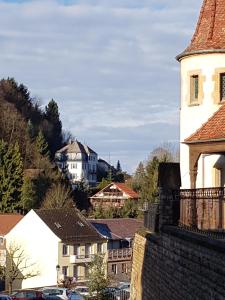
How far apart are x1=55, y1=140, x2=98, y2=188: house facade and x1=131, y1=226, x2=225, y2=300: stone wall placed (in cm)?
12042

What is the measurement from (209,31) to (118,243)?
159 ft

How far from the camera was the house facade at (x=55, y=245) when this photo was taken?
66.6 m

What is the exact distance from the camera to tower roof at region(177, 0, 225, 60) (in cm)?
2686

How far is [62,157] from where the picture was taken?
146 meters

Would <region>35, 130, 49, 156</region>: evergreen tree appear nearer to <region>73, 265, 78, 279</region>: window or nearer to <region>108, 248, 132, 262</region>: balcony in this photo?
<region>108, 248, 132, 262</region>: balcony

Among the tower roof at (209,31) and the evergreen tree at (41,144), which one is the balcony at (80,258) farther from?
the evergreen tree at (41,144)

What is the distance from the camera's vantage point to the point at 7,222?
245ft

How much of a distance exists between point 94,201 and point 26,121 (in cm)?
2514

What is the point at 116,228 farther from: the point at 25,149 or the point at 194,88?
the point at 194,88

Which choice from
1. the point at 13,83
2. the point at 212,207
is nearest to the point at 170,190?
the point at 212,207

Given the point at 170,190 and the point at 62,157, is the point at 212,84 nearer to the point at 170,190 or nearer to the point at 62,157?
the point at 170,190

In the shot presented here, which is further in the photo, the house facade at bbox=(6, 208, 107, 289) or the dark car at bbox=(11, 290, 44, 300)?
the house facade at bbox=(6, 208, 107, 289)

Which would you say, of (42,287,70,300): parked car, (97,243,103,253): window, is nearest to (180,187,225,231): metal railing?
(42,287,70,300): parked car

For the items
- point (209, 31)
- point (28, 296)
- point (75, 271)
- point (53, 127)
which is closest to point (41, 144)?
point (53, 127)
